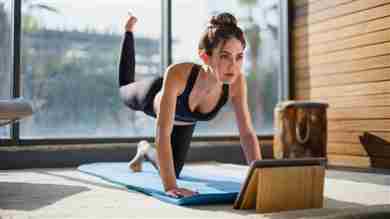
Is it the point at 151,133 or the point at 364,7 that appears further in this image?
the point at 151,133

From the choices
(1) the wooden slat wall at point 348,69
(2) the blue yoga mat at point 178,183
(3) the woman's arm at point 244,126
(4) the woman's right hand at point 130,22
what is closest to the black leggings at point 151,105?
(2) the blue yoga mat at point 178,183

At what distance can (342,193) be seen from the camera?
2.53m

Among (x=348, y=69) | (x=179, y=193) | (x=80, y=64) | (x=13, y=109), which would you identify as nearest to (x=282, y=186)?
(x=179, y=193)

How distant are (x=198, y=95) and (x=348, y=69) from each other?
7.44 ft

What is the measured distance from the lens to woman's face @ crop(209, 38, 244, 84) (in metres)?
2.20

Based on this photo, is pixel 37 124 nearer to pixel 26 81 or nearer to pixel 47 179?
pixel 26 81

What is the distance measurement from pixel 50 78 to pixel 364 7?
271 centimetres

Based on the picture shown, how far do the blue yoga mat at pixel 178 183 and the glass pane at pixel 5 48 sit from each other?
1.04m

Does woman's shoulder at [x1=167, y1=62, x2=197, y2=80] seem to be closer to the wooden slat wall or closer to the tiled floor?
the tiled floor

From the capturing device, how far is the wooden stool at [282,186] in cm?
189

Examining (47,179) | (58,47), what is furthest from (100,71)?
(47,179)

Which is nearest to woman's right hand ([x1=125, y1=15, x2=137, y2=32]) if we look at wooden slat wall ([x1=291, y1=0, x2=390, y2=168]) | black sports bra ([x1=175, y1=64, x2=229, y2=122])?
black sports bra ([x1=175, y1=64, x2=229, y2=122])

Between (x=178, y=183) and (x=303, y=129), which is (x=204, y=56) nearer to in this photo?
(x=178, y=183)

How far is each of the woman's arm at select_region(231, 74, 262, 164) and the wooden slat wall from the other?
176 cm
